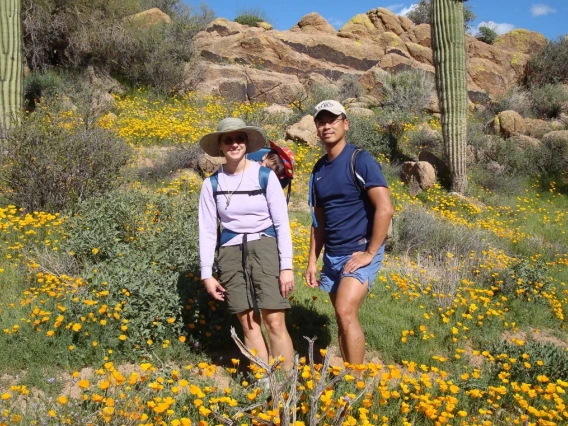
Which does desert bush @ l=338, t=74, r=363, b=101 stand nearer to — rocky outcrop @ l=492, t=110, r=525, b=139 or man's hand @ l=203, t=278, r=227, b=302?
rocky outcrop @ l=492, t=110, r=525, b=139

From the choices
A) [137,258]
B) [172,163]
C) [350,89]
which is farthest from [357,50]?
[137,258]

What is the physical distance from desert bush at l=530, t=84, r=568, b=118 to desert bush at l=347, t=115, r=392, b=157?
686 centimetres

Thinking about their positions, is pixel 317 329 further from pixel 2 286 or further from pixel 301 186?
pixel 301 186

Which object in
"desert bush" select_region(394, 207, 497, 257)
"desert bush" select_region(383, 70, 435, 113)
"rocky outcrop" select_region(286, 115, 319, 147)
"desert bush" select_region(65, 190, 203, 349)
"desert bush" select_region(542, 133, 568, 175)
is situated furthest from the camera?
"desert bush" select_region(383, 70, 435, 113)

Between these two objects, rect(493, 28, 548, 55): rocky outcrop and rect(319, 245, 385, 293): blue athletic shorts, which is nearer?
rect(319, 245, 385, 293): blue athletic shorts

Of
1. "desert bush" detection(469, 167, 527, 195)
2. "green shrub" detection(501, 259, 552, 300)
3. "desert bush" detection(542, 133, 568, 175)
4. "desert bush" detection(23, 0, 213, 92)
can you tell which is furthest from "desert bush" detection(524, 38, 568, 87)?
"green shrub" detection(501, 259, 552, 300)

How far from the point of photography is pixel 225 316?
3.86 meters

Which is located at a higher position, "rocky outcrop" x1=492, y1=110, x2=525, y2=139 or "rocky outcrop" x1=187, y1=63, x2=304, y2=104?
"rocky outcrop" x1=187, y1=63, x2=304, y2=104

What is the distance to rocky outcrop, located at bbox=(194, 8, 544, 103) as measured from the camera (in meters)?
16.8

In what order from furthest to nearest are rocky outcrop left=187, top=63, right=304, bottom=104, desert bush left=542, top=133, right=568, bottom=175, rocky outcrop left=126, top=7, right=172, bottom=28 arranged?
rocky outcrop left=126, top=7, right=172, bottom=28 → rocky outcrop left=187, top=63, right=304, bottom=104 → desert bush left=542, top=133, right=568, bottom=175

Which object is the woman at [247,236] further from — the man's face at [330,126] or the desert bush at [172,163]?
the desert bush at [172,163]

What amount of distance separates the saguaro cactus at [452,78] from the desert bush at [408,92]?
3856 mm

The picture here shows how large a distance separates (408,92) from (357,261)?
12085mm

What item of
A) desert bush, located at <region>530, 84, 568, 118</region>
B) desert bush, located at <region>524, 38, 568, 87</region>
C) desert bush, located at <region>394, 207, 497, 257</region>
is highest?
desert bush, located at <region>524, 38, 568, 87</region>
